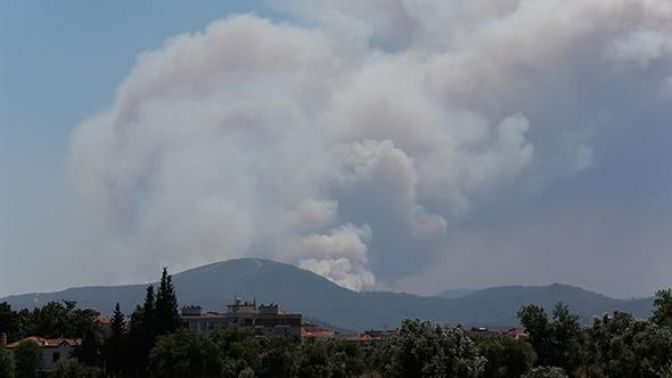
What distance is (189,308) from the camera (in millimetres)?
186875

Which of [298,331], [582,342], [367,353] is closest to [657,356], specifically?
[582,342]

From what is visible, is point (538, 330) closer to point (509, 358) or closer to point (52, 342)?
point (509, 358)

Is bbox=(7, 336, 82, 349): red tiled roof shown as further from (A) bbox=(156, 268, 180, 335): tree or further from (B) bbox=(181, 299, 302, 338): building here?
(B) bbox=(181, 299, 302, 338): building

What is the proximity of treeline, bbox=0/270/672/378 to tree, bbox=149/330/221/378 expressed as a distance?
0.31 ft

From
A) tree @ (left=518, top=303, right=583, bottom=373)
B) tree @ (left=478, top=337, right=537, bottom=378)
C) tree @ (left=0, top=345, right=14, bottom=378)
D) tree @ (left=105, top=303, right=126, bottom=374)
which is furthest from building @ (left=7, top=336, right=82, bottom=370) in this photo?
tree @ (left=518, top=303, right=583, bottom=373)

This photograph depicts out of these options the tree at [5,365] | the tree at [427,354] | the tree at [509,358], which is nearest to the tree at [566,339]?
the tree at [509,358]

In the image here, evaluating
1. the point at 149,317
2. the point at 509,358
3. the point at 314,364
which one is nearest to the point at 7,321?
the point at 149,317

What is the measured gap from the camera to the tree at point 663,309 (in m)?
68.7

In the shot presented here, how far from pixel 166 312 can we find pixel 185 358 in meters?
19.6

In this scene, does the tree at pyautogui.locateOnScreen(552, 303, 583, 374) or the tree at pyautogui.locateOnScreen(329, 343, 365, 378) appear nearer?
the tree at pyautogui.locateOnScreen(552, 303, 583, 374)

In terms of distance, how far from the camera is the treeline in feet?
173

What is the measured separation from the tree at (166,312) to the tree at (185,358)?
48.3 feet

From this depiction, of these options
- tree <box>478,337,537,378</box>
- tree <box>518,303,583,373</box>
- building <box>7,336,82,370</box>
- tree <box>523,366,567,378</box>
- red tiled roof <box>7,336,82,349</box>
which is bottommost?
tree <box>523,366,567,378</box>

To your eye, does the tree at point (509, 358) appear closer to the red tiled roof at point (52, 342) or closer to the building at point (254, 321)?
the red tiled roof at point (52, 342)
